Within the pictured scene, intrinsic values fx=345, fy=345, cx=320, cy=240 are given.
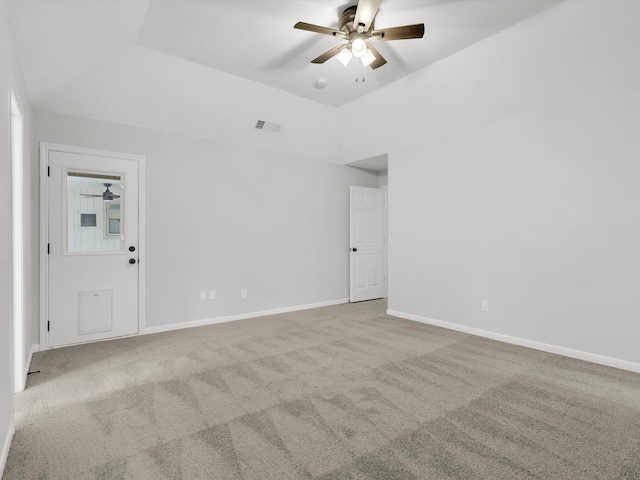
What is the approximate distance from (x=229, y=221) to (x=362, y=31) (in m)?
2.99

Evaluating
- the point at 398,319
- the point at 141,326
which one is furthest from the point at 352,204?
the point at 141,326

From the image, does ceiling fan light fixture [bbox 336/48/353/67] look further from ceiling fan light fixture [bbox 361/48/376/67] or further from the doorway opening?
the doorway opening

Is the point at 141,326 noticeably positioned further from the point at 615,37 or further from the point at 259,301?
the point at 615,37

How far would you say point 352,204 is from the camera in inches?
242

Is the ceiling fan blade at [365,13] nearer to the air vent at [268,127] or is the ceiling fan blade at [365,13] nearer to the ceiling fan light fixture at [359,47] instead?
the ceiling fan light fixture at [359,47]

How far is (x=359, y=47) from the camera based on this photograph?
2.97 metres

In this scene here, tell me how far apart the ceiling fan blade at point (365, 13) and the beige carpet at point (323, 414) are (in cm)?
291

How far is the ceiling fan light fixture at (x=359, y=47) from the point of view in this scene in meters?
2.94

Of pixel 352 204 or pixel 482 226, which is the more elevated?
pixel 352 204

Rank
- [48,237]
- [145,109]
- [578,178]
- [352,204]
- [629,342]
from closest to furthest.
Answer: [629,342] < [578,178] < [48,237] < [145,109] < [352,204]

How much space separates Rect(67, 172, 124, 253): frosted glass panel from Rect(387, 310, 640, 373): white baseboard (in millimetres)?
4059

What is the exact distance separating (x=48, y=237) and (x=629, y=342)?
576 centimetres

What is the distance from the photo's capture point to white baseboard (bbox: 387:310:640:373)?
312 centimetres

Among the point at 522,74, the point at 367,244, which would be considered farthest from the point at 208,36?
the point at 367,244
